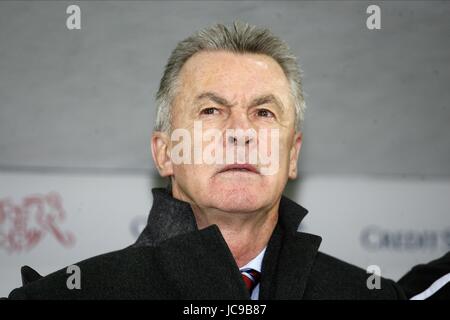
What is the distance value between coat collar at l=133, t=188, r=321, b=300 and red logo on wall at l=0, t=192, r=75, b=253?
0.60 meters

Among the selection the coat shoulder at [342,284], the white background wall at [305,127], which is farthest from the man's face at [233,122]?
the white background wall at [305,127]

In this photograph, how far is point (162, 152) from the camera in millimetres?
1504

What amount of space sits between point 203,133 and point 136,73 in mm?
731

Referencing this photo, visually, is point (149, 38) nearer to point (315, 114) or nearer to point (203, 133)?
point (315, 114)

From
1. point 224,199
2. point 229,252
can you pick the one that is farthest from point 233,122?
point 229,252

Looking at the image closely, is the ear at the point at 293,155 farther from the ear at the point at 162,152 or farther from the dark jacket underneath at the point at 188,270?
the ear at the point at 162,152

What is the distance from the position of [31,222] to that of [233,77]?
34.7 inches

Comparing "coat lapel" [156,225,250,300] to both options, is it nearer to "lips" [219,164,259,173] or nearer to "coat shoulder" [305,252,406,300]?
"lips" [219,164,259,173]

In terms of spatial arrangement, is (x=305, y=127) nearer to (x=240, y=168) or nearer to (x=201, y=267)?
(x=240, y=168)

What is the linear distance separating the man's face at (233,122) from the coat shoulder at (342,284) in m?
0.21
